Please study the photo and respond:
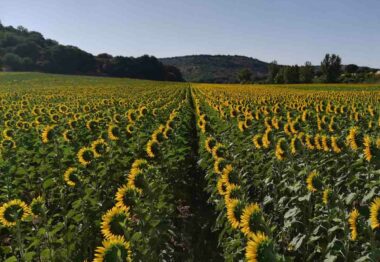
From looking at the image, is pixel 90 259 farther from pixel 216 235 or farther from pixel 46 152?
pixel 46 152

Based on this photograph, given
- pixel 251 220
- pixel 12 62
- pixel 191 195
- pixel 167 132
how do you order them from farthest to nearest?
pixel 12 62
pixel 191 195
pixel 167 132
pixel 251 220

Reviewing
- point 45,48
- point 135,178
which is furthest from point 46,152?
point 45,48

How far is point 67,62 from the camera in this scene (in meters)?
98.2

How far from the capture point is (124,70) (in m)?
101

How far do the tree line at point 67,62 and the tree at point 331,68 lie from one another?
133 feet

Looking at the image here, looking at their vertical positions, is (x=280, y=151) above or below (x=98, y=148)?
above

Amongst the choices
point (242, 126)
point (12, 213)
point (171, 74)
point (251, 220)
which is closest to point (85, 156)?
point (12, 213)

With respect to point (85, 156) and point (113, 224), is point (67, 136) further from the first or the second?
point (113, 224)

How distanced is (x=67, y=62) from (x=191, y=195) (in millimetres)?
93623

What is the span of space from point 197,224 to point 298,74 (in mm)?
69545

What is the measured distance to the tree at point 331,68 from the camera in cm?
6981

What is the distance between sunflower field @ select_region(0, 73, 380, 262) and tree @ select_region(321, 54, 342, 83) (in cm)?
6146

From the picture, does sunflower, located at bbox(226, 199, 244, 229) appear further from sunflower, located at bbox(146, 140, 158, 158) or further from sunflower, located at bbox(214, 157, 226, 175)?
sunflower, located at bbox(146, 140, 158, 158)

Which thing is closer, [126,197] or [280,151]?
[126,197]
